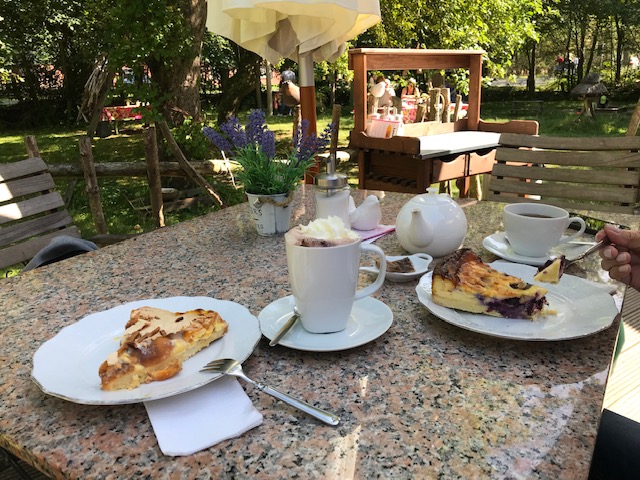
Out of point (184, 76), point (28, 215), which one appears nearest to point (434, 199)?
point (28, 215)

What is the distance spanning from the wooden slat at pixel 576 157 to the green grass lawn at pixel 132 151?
416cm

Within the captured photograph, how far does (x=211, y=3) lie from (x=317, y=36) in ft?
1.38

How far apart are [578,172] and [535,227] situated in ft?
3.93

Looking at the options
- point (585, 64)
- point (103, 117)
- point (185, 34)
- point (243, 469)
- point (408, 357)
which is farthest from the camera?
point (585, 64)

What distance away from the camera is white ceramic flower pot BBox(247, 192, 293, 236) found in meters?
1.59

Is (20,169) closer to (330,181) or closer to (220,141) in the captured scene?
(220,141)

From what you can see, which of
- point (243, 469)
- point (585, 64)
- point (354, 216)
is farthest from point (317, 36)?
point (585, 64)

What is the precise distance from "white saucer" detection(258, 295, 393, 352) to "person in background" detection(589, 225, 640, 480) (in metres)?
0.56

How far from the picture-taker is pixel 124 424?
0.74 metres

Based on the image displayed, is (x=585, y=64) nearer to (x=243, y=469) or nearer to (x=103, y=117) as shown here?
(x=103, y=117)

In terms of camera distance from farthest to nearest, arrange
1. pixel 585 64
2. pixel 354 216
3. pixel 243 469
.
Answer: pixel 585 64
pixel 354 216
pixel 243 469

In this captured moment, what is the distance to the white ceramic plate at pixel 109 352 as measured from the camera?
762 mm

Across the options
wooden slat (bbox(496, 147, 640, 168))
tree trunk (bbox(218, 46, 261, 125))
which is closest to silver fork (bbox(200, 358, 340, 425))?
wooden slat (bbox(496, 147, 640, 168))

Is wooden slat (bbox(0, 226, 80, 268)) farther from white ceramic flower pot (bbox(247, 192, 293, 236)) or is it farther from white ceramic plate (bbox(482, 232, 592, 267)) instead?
white ceramic plate (bbox(482, 232, 592, 267))
